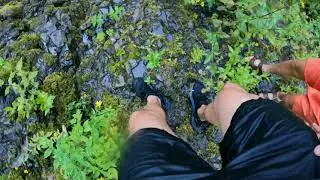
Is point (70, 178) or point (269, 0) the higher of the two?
point (269, 0)

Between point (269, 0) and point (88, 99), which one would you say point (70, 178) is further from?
point (269, 0)

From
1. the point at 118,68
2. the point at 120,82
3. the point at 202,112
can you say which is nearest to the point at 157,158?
the point at 202,112

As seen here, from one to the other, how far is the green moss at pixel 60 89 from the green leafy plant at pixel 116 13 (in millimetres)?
891

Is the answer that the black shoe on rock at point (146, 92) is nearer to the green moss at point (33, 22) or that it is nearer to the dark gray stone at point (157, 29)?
the dark gray stone at point (157, 29)

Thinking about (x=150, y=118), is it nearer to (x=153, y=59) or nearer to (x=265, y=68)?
(x=153, y=59)

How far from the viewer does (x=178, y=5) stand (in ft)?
17.2

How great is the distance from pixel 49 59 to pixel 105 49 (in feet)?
2.05

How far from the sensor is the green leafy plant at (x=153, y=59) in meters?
4.77

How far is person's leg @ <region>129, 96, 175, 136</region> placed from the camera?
150 inches

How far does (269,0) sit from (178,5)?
1211 millimetres

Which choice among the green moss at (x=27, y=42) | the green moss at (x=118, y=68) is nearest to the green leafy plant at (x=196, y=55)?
the green moss at (x=118, y=68)

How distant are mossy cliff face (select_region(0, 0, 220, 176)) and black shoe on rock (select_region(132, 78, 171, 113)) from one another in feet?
0.20

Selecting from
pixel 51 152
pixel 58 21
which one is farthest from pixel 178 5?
pixel 51 152

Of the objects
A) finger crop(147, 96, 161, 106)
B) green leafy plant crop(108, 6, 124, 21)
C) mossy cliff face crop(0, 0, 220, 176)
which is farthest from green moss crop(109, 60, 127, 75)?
green leafy plant crop(108, 6, 124, 21)
